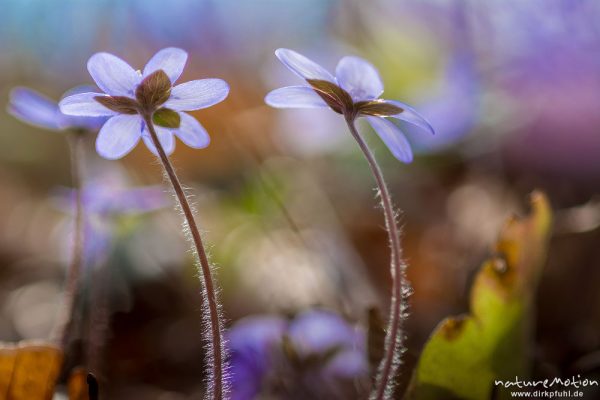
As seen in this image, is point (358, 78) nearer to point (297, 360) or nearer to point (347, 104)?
point (347, 104)

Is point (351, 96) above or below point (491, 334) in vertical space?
above

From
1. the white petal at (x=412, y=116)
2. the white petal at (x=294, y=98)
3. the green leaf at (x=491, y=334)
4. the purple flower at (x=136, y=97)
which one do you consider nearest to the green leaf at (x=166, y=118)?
the purple flower at (x=136, y=97)

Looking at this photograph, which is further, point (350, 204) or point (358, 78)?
point (350, 204)

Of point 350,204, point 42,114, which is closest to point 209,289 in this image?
point 42,114

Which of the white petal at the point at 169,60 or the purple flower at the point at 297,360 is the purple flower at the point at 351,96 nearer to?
the white petal at the point at 169,60

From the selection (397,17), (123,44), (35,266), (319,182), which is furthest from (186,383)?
(123,44)

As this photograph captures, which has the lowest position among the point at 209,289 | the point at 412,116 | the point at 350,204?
the point at 209,289

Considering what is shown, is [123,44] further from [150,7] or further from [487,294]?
[487,294]
